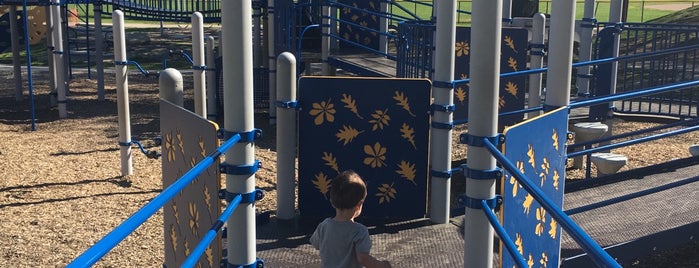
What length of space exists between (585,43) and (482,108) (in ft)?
20.0

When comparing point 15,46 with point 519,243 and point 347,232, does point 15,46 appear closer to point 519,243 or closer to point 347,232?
point 347,232

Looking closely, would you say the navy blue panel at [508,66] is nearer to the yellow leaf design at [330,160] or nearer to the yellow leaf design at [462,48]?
the yellow leaf design at [462,48]

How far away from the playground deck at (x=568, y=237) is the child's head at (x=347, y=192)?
1.63 metres

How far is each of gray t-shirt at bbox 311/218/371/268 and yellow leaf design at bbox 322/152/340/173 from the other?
2.29 meters

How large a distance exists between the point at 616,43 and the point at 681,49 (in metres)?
2.10

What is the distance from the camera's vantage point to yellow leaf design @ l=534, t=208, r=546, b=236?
3.46 meters

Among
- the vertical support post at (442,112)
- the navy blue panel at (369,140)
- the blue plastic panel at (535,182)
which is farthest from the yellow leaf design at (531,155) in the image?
the navy blue panel at (369,140)

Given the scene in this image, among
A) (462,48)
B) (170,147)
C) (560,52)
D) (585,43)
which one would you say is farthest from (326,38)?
(560,52)

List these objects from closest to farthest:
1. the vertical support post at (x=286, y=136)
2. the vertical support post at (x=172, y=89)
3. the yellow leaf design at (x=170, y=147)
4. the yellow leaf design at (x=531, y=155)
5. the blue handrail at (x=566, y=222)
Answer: the blue handrail at (x=566, y=222) < the yellow leaf design at (x=531, y=155) < the yellow leaf design at (x=170, y=147) < the vertical support post at (x=172, y=89) < the vertical support post at (x=286, y=136)

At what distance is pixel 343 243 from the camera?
3.23 metres

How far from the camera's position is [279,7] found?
1156 centimetres

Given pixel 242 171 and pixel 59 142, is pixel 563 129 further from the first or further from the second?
pixel 59 142

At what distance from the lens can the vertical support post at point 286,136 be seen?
5363 millimetres

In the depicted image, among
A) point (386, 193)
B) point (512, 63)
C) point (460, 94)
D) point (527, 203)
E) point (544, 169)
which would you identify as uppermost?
point (512, 63)
